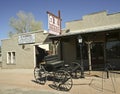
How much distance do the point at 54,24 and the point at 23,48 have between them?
647 cm

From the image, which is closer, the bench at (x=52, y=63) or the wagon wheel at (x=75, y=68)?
the bench at (x=52, y=63)

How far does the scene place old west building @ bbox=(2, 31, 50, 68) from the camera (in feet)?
68.9

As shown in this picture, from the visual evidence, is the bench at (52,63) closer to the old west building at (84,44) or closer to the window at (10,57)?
the old west building at (84,44)

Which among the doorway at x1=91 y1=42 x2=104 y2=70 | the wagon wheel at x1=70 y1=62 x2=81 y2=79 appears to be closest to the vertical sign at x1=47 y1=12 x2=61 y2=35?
the doorway at x1=91 y1=42 x2=104 y2=70

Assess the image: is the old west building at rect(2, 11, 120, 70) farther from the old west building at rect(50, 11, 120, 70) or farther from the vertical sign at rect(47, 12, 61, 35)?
the vertical sign at rect(47, 12, 61, 35)

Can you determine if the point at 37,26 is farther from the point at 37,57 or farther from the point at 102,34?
the point at 102,34

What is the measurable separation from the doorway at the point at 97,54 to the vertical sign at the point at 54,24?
11.7 ft

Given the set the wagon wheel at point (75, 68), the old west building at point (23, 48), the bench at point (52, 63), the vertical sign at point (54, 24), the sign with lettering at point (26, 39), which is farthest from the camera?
the sign with lettering at point (26, 39)

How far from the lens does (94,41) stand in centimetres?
1520

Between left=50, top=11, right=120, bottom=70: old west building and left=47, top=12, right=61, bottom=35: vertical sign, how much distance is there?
898 mm

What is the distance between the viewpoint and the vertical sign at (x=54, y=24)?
16797 mm

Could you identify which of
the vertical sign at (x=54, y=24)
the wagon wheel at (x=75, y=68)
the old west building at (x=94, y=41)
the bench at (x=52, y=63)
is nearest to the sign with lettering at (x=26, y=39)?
the old west building at (x=94, y=41)

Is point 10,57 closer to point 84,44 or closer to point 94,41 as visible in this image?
point 84,44

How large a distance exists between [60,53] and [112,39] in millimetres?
5300
